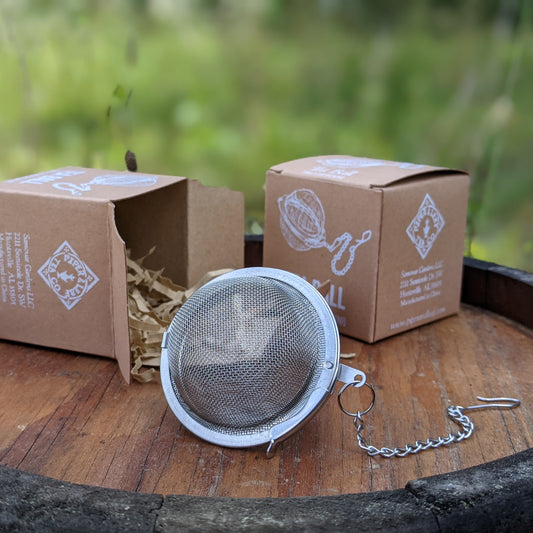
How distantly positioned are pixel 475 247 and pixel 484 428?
4.70 ft

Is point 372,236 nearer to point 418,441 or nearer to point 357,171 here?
point 357,171

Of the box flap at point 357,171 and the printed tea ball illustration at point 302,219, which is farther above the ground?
the box flap at point 357,171

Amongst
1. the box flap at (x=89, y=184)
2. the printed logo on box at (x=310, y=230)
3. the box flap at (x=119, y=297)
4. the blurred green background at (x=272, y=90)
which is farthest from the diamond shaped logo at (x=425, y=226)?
the blurred green background at (x=272, y=90)

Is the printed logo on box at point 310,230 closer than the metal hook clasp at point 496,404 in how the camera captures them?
No

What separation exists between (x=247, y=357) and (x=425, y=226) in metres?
0.69

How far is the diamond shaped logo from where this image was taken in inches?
67.5

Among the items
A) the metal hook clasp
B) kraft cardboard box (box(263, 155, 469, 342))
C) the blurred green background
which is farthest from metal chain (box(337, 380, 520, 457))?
the blurred green background

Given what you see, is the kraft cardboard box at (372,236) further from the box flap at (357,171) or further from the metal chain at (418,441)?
the metal chain at (418,441)

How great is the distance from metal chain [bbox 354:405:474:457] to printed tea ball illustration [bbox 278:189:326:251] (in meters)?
0.54

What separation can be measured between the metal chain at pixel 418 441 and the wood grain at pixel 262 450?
Result: 0.04ft

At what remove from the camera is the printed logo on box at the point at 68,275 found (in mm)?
1551

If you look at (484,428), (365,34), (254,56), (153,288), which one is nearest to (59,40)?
(254,56)

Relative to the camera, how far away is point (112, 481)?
3.76ft

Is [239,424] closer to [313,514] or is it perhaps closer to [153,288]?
[313,514]
